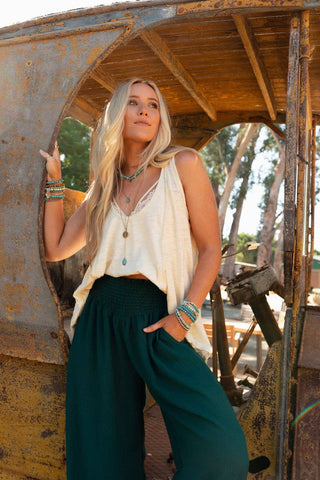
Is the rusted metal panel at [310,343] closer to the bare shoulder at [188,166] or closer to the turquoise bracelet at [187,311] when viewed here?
the turquoise bracelet at [187,311]

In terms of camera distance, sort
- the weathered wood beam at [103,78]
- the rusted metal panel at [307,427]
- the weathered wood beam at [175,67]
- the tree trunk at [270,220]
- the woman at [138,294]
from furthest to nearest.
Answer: the tree trunk at [270,220] → the weathered wood beam at [103,78] → the weathered wood beam at [175,67] → the rusted metal panel at [307,427] → the woman at [138,294]

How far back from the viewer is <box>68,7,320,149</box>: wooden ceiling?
2.79 meters

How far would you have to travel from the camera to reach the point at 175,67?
333cm

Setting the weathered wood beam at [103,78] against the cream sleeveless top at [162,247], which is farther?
the weathered wood beam at [103,78]

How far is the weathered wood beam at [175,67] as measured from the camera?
9.56ft

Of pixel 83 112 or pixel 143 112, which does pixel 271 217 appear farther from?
pixel 143 112

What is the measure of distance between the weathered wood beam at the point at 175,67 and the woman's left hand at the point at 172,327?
1.40 metres

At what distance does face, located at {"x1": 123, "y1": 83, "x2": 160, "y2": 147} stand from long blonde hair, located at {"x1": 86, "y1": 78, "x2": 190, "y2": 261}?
0.08 feet

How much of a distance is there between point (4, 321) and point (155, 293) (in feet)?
3.02

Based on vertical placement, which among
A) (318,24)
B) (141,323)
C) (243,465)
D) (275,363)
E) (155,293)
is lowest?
(243,465)

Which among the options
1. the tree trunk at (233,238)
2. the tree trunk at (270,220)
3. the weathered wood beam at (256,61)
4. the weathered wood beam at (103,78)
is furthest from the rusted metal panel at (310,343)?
the tree trunk at (270,220)

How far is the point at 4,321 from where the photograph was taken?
252cm

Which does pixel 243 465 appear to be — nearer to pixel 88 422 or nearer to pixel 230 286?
pixel 88 422

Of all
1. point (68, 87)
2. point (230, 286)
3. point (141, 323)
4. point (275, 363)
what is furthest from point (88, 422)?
point (230, 286)
